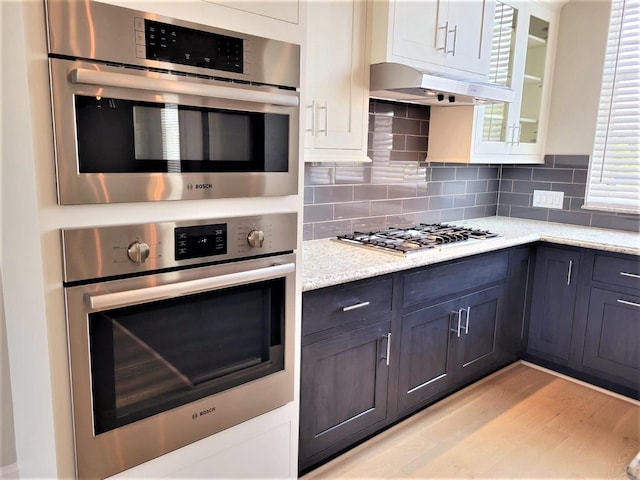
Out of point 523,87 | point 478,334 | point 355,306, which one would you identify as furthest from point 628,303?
point 355,306

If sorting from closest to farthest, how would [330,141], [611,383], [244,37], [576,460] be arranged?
[244,37], [330,141], [576,460], [611,383]

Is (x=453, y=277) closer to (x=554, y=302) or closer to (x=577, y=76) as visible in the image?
(x=554, y=302)

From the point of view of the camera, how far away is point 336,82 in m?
2.07

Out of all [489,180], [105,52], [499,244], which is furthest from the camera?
[489,180]

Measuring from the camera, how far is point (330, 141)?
6.86ft

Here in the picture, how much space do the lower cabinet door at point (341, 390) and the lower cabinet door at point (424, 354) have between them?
14 cm

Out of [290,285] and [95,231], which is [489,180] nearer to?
[290,285]

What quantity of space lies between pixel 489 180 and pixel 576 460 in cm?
197

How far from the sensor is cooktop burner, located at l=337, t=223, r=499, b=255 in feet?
7.65

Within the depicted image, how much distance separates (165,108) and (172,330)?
62cm

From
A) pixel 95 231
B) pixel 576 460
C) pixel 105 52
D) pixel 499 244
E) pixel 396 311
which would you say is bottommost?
pixel 576 460

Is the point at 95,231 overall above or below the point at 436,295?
above

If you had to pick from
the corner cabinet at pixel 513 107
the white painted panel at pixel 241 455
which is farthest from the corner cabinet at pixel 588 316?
the white painted panel at pixel 241 455

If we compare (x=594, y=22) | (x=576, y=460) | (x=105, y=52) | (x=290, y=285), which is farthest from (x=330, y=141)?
(x=594, y=22)
